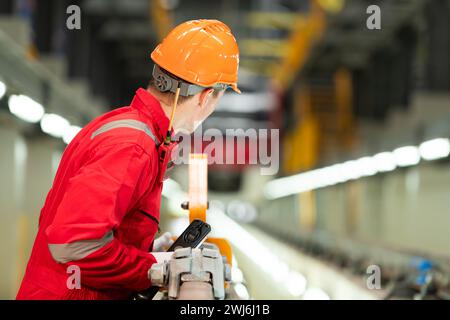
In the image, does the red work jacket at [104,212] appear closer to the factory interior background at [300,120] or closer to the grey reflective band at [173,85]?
the grey reflective band at [173,85]

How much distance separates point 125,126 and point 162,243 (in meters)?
0.65

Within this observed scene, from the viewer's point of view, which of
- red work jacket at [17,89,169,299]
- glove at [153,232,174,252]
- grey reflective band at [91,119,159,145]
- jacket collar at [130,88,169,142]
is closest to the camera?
red work jacket at [17,89,169,299]

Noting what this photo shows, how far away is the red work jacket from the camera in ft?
6.24

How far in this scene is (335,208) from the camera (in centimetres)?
1938

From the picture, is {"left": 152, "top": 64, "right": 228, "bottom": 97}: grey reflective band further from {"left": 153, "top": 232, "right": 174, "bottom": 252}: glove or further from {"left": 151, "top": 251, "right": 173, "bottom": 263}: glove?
{"left": 153, "top": 232, "right": 174, "bottom": 252}: glove

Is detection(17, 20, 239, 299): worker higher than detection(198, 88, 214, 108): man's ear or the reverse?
the reverse

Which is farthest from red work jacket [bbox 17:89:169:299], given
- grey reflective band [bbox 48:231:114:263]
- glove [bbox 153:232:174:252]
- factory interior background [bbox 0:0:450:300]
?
factory interior background [bbox 0:0:450:300]

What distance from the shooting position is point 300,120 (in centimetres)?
2453

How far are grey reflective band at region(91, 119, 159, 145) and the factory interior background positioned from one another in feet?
1.77

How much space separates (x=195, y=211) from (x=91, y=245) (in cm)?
54

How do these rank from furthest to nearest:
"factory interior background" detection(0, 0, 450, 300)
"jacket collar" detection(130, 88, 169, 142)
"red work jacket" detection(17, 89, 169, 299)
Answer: "factory interior background" detection(0, 0, 450, 300) < "jacket collar" detection(130, 88, 169, 142) < "red work jacket" detection(17, 89, 169, 299)

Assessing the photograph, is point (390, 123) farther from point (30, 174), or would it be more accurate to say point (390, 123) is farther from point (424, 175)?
point (30, 174)

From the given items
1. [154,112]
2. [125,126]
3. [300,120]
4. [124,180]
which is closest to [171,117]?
[154,112]

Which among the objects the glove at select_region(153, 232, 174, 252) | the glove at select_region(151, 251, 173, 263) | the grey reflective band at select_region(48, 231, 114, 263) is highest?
the glove at select_region(153, 232, 174, 252)
